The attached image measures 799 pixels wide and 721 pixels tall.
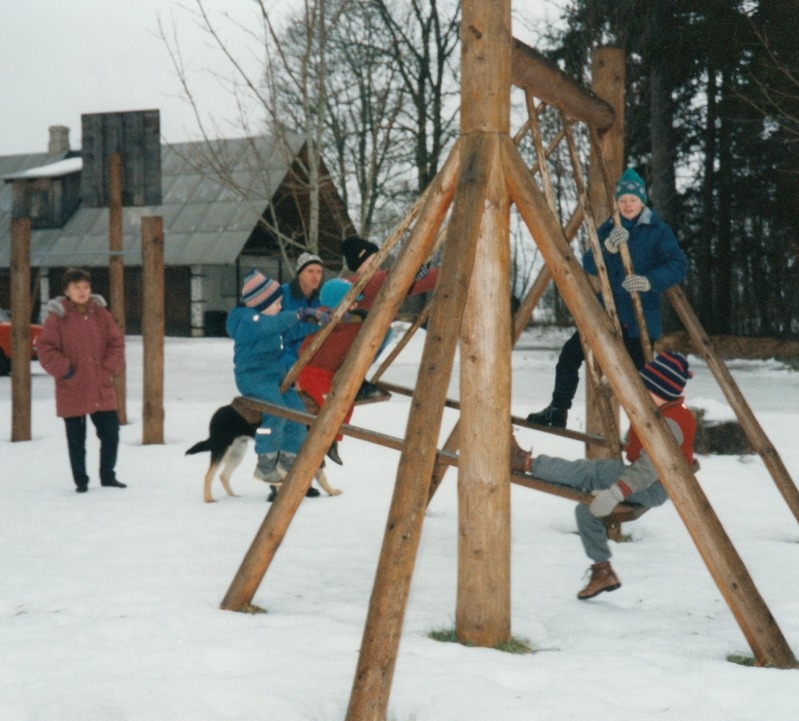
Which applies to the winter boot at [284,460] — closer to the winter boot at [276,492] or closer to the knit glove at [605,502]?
the winter boot at [276,492]

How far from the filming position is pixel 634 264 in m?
4.92

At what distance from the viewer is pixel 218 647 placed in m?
3.22

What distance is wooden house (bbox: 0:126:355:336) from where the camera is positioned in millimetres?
24531

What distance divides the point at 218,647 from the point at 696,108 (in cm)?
2077

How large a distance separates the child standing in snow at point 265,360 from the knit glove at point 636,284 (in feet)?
7.41

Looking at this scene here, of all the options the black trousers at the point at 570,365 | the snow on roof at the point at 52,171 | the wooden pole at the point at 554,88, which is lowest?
the black trousers at the point at 570,365

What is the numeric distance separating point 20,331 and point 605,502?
23.3ft

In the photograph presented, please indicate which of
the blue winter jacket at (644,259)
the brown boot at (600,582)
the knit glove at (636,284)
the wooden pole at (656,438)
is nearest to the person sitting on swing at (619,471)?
the brown boot at (600,582)

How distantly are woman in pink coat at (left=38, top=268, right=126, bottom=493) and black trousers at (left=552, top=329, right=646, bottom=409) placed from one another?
3377 millimetres

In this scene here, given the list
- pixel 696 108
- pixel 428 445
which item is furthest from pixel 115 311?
pixel 696 108

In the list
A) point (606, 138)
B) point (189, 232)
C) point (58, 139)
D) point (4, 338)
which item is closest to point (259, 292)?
point (606, 138)

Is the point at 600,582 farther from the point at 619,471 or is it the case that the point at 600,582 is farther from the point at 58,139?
the point at 58,139

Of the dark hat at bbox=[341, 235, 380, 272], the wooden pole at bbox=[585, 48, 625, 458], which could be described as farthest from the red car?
the wooden pole at bbox=[585, 48, 625, 458]

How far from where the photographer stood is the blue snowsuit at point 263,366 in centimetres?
621
